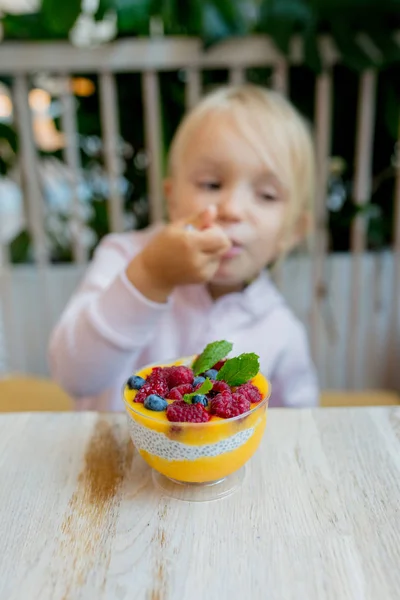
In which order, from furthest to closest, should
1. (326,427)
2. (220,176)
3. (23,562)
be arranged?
(220,176)
(326,427)
(23,562)

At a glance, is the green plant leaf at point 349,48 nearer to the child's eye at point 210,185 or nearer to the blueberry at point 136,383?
the child's eye at point 210,185

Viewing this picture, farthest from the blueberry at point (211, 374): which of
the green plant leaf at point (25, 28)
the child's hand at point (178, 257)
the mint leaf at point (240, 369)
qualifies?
the green plant leaf at point (25, 28)

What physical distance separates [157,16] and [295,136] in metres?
0.49

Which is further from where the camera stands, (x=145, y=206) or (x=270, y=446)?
(x=145, y=206)

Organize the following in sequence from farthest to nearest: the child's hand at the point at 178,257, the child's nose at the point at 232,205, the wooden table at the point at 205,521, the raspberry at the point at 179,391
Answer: the child's nose at the point at 232,205 → the child's hand at the point at 178,257 → the raspberry at the point at 179,391 → the wooden table at the point at 205,521

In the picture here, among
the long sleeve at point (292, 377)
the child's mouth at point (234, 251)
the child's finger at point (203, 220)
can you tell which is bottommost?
the long sleeve at point (292, 377)

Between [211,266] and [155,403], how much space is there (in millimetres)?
357

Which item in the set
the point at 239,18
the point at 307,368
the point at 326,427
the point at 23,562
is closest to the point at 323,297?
the point at 307,368

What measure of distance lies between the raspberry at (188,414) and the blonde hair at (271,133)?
585 mm

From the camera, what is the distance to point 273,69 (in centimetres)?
137

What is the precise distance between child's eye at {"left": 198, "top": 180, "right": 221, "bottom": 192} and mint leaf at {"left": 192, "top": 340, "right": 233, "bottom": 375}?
18.0 inches

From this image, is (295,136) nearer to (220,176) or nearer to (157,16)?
(220,176)

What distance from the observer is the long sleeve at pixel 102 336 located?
0.89 meters

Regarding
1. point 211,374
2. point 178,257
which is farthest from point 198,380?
point 178,257
